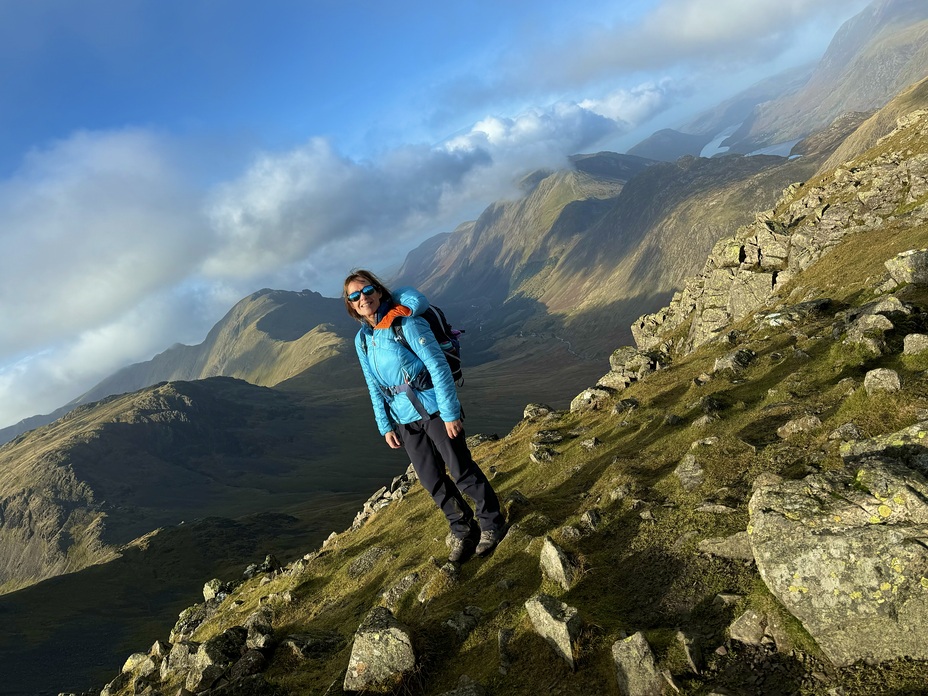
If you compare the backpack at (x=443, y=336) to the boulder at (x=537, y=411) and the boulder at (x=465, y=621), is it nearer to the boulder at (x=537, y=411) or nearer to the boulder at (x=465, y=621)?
the boulder at (x=465, y=621)

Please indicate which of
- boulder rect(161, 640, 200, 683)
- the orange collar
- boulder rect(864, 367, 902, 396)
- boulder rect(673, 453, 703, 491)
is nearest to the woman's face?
the orange collar

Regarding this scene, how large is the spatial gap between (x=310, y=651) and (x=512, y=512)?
18.5 ft

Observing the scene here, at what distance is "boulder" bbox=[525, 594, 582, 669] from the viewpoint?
6910mm

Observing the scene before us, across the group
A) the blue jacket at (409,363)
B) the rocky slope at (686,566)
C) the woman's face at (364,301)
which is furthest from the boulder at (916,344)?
the woman's face at (364,301)

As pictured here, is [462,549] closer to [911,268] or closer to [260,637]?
[260,637]

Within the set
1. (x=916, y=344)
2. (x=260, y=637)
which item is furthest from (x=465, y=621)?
(x=916, y=344)

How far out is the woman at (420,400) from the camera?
9.81 m

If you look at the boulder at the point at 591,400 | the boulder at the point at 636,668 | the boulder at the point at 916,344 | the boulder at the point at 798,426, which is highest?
the boulder at the point at 636,668

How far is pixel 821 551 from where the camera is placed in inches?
244

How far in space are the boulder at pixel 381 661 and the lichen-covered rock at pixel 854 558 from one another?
545 centimetres

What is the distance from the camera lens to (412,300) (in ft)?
32.8

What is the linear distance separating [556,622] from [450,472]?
13.1ft

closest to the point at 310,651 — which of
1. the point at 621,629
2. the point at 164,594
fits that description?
the point at 621,629

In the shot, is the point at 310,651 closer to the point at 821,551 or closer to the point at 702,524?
the point at 702,524
